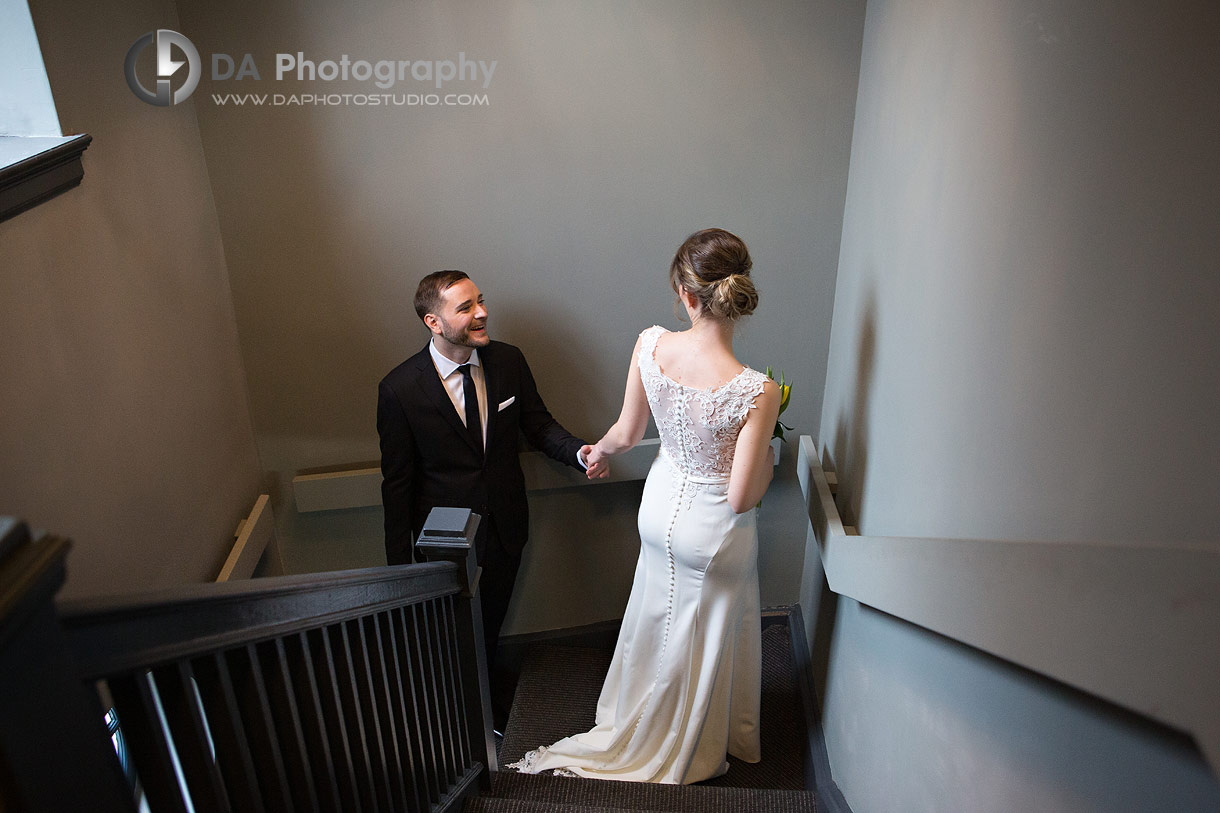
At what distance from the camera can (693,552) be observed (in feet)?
9.06

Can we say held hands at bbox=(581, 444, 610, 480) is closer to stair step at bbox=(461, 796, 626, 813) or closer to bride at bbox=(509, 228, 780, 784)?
bride at bbox=(509, 228, 780, 784)

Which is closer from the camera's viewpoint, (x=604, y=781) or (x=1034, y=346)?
(x=1034, y=346)

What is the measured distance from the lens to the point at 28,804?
2.72ft

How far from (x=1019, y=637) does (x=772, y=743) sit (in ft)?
7.82

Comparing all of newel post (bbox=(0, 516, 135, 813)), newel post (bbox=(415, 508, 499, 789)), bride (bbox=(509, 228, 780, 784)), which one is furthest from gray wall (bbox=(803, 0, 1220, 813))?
newel post (bbox=(0, 516, 135, 813))

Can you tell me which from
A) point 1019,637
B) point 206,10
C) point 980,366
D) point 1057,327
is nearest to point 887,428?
point 980,366

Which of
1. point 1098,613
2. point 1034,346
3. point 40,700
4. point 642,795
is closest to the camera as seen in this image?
point 40,700

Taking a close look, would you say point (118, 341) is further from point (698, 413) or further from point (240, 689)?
point (698, 413)

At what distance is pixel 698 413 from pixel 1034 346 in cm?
121

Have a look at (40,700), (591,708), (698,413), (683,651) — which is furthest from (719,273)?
(591,708)

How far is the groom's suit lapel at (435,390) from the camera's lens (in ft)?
10.3

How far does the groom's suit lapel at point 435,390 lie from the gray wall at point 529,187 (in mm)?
264

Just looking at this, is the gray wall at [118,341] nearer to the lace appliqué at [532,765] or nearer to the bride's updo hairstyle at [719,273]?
the lace appliqué at [532,765]

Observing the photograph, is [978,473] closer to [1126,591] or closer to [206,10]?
[1126,591]
